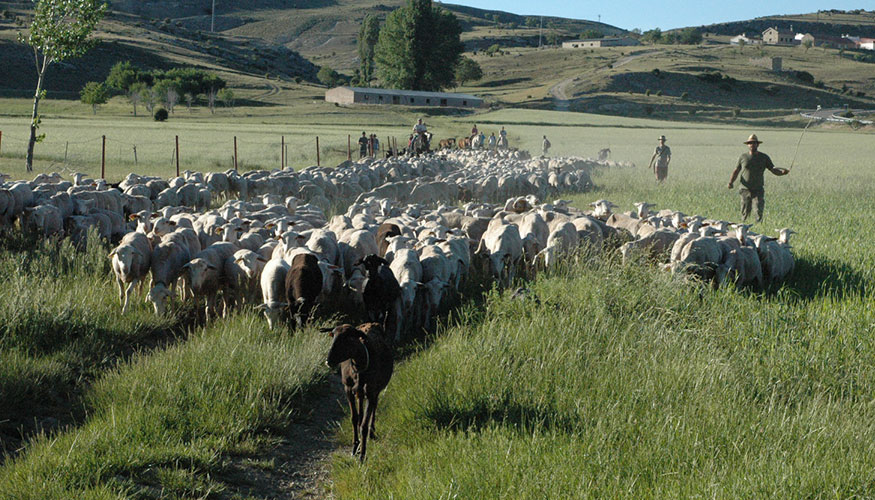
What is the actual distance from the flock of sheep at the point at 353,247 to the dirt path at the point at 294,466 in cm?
213

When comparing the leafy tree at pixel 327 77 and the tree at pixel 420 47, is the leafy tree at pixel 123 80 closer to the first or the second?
the tree at pixel 420 47

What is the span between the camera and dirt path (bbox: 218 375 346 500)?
17.5 feet

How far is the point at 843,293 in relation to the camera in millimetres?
8945

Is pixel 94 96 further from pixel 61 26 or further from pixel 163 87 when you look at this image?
pixel 61 26

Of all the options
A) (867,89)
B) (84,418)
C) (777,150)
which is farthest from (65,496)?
(867,89)

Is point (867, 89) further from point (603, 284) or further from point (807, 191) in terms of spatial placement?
point (603, 284)

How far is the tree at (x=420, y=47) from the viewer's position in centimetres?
9356

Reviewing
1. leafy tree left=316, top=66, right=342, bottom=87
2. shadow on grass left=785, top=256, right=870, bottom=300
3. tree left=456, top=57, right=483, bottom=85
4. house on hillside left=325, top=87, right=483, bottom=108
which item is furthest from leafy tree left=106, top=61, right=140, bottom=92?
shadow on grass left=785, top=256, right=870, bottom=300

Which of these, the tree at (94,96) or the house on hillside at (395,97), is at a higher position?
the house on hillside at (395,97)

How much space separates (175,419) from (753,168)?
12821 millimetres

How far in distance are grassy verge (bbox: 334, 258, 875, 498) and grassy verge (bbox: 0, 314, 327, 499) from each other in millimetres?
898

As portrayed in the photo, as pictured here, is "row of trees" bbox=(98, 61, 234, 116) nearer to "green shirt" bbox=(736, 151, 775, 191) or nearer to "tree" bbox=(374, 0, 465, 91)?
"tree" bbox=(374, 0, 465, 91)

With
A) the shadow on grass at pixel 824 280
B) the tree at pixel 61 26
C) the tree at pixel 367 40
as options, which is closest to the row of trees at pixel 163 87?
the tree at pixel 367 40

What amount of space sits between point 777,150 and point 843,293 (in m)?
41.6
